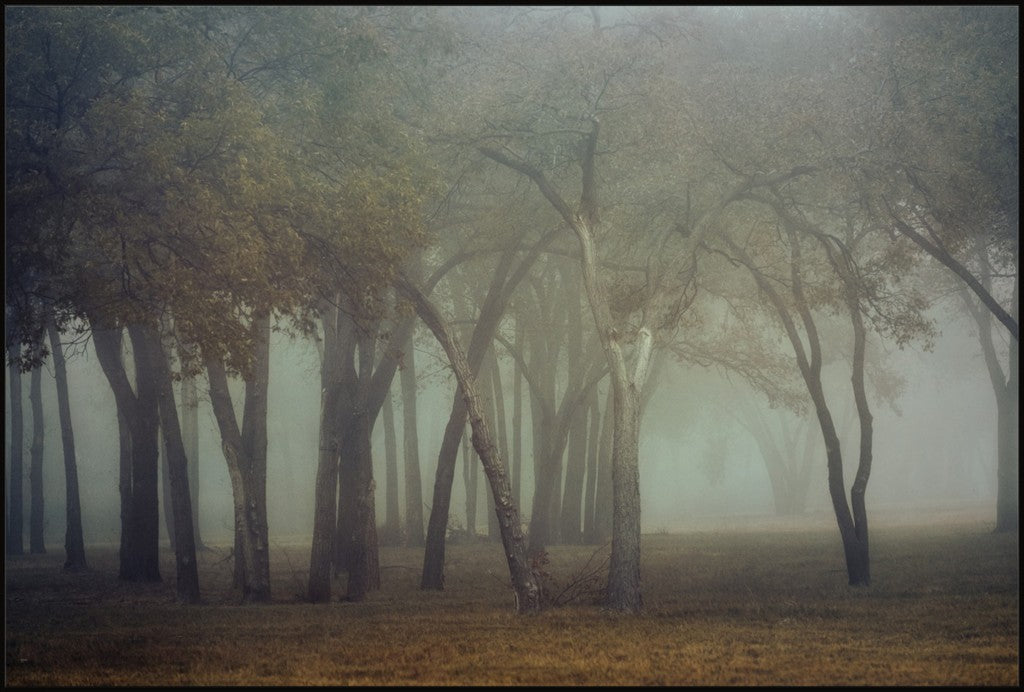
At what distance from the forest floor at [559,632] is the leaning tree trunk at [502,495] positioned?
0.48 metres

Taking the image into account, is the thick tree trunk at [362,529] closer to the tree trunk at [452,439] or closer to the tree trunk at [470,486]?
the tree trunk at [452,439]

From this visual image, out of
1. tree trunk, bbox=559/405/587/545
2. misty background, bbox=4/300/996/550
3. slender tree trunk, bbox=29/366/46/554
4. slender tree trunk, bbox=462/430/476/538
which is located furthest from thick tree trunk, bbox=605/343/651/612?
slender tree trunk, bbox=29/366/46/554

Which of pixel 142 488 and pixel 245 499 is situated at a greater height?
pixel 142 488

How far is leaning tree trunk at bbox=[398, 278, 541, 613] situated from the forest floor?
48 centimetres

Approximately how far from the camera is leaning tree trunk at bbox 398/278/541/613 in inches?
563

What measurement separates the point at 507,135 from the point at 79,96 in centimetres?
631

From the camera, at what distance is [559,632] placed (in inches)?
490

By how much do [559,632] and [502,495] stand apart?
8.63 ft

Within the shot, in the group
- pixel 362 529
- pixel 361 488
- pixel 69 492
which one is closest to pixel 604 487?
pixel 361 488

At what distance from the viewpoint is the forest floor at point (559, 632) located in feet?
31.9

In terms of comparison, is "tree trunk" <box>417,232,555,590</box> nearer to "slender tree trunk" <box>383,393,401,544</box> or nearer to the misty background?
"slender tree trunk" <box>383,393,401,544</box>

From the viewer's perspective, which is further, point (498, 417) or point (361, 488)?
point (498, 417)

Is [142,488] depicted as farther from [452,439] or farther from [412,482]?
[412,482]

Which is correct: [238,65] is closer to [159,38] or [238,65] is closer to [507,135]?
[159,38]
